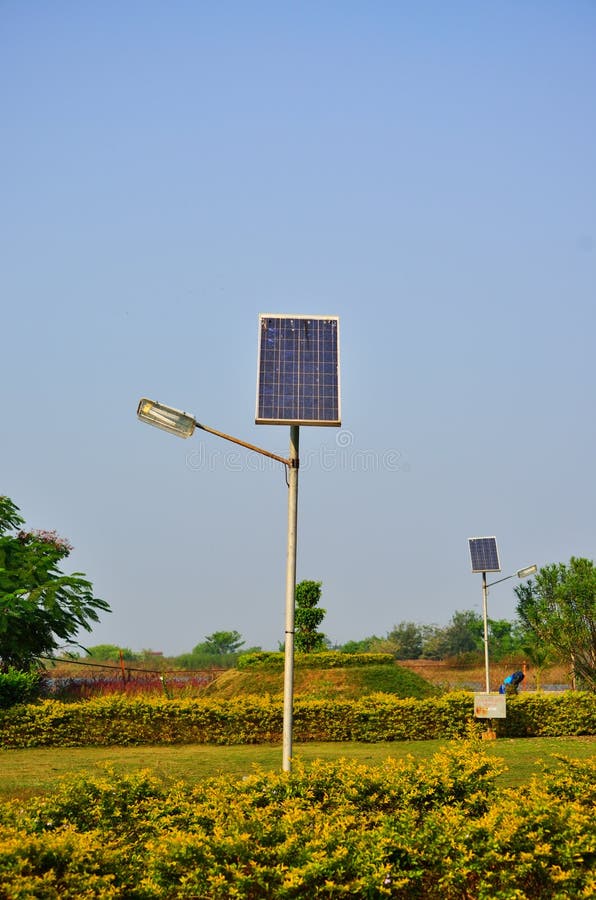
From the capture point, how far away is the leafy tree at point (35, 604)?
24.9 m

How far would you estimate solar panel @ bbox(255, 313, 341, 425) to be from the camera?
12430 mm

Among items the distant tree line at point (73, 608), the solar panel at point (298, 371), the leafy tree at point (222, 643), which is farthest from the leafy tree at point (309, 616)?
the leafy tree at point (222, 643)

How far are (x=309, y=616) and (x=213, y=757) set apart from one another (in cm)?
1324

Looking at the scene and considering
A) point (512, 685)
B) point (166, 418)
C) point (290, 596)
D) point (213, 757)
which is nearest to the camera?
point (290, 596)

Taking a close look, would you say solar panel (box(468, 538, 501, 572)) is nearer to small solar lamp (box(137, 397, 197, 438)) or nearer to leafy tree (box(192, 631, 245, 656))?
small solar lamp (box(137, 397, 197, 438))

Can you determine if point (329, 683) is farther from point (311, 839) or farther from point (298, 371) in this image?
point (311, 839)

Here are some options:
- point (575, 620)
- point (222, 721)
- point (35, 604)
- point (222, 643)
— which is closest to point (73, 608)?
point (35, 604)

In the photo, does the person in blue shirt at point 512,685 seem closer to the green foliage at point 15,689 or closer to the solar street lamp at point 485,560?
the solar street lamp at point 485,560

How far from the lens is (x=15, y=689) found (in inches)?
828

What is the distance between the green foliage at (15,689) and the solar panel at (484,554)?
14.8 m

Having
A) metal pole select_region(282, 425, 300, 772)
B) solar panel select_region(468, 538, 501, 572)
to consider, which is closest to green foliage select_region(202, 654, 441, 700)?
solar panel select_region(468, 538, 501, 572)

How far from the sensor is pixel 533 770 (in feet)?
48.2

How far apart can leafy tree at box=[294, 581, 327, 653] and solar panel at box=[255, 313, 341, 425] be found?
57.1ft

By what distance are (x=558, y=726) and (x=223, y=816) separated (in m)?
15.0
